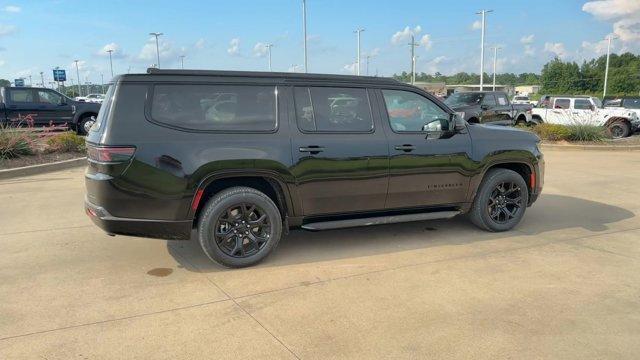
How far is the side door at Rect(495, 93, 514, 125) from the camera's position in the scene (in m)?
17.7

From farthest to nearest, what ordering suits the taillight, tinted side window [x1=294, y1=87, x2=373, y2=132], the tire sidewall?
1. the tire sidewall
2. tinted side window [x1=294, y1=87, x2=373, y2=132]
3. the taillight

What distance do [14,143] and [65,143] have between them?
1.37 meters

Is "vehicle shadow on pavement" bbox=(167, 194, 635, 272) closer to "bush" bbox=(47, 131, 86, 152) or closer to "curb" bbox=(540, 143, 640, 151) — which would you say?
"bush" bbox=(47, 131, 86, 152)

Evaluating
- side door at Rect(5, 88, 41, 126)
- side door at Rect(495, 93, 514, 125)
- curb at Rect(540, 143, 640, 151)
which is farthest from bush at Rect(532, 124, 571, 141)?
side door at Rect(5, 88, 41, 126)

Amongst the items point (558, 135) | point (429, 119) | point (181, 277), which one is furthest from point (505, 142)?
point (558, 135)

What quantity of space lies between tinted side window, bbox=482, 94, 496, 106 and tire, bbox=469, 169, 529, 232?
12.4 metres

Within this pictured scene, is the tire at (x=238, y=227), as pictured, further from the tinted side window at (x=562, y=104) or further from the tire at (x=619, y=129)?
the tinted side window at (x=562, y=104)

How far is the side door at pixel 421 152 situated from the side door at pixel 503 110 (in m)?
13.0

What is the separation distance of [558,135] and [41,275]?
1487 cm

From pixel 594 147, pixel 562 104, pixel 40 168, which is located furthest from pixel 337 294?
pixel 562 104

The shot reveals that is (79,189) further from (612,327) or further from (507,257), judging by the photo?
(612,327)

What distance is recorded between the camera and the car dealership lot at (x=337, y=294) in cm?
335

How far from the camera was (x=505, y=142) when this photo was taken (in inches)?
231

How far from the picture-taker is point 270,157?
15.4 ft
